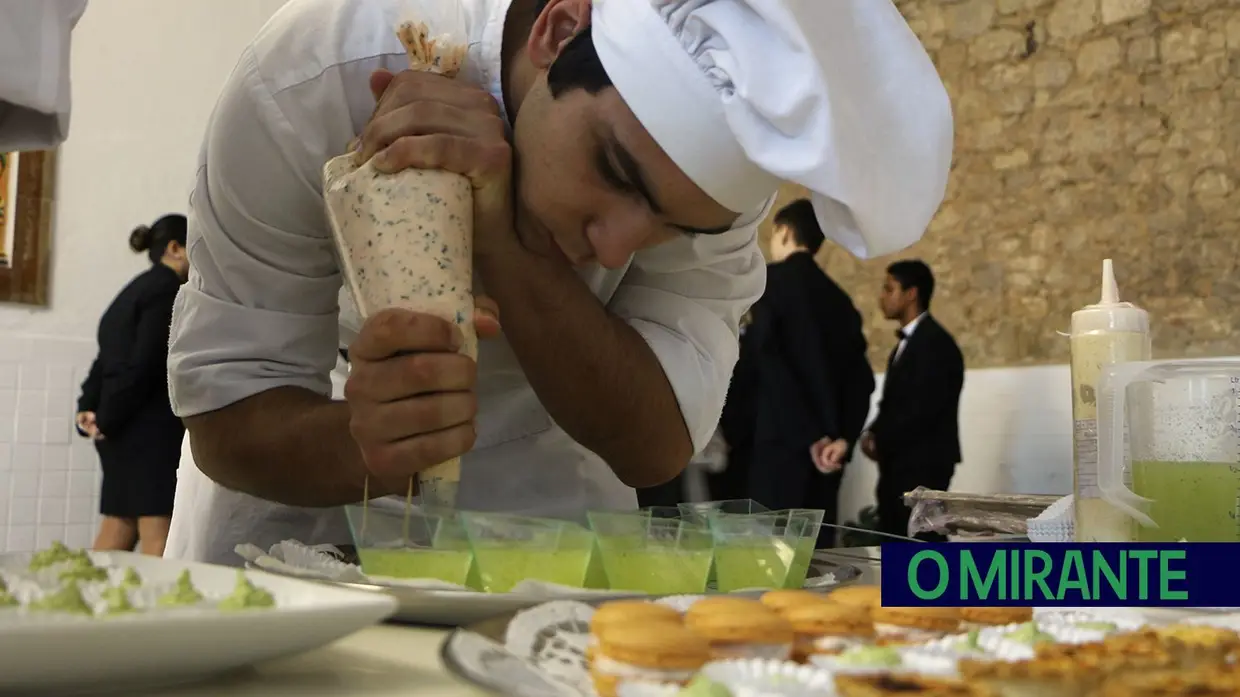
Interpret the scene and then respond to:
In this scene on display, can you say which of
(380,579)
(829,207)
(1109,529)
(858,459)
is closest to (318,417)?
(380,579)

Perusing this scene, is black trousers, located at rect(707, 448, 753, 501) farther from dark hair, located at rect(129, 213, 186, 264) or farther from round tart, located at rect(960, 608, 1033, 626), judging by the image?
round tart, located at rect(960, 608, 1033, 626)

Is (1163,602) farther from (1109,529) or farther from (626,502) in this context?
(626,502)

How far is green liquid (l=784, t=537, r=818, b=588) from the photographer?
0.87 meters

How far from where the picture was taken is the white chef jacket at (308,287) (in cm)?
116

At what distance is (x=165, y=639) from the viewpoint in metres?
0.48

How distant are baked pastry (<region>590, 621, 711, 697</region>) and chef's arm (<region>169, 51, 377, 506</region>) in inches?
26.0

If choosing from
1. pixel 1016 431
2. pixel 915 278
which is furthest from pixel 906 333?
pixel 1016 431

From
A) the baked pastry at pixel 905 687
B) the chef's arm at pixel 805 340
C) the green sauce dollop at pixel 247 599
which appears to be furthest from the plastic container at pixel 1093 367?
the chef's arm at pixel 805 340

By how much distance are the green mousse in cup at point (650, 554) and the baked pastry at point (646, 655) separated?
0.96ft

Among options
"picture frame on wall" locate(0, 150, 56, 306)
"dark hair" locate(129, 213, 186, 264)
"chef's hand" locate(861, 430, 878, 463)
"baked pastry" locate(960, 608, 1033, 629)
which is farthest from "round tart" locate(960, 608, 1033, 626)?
"picture frame on wall" locate(0, 150, 56, 306)

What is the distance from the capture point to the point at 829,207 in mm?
938

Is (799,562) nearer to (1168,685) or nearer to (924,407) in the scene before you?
(1168,685)

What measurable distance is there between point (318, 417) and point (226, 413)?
0.11m

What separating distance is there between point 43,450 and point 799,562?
168 inches
